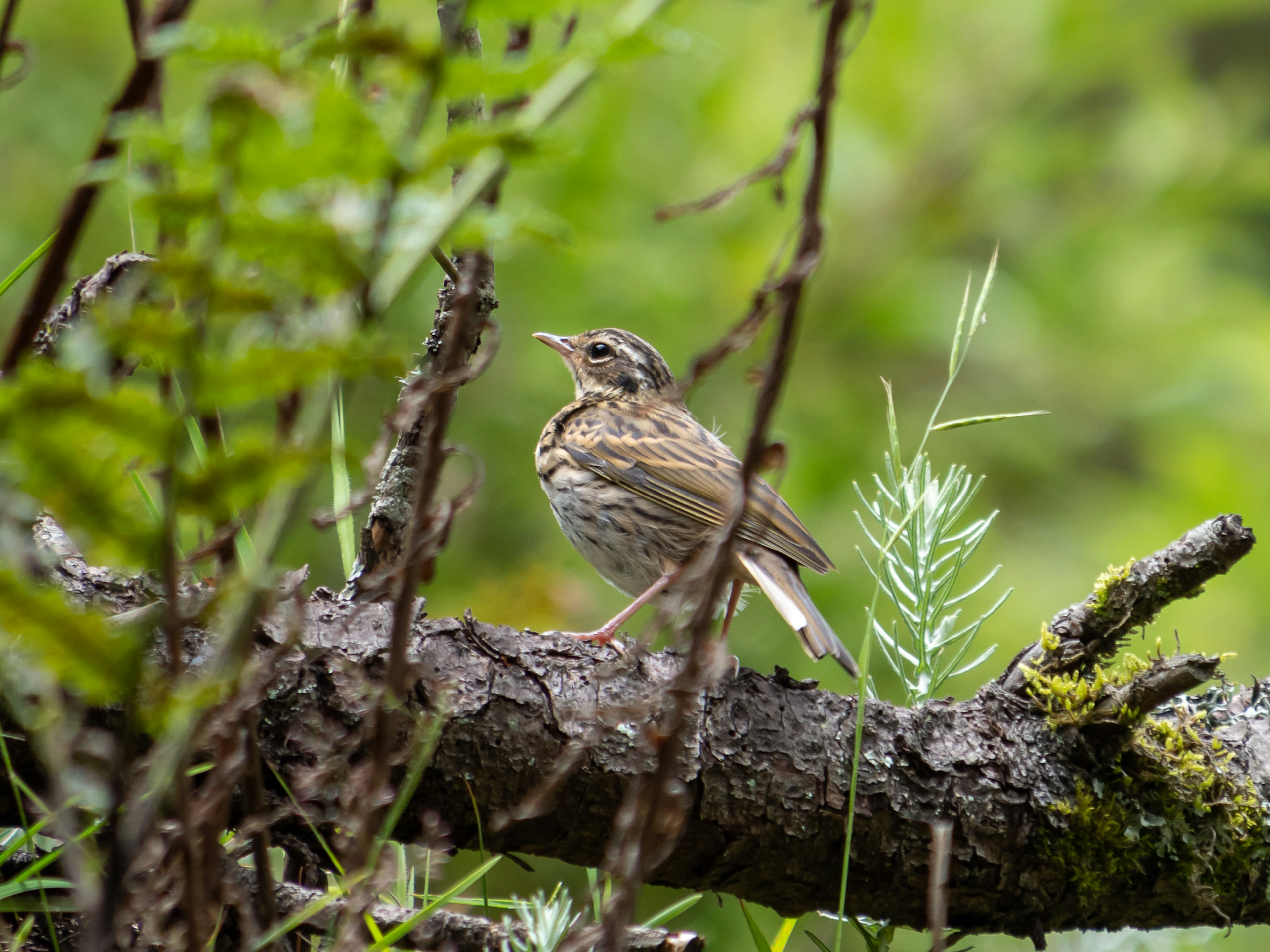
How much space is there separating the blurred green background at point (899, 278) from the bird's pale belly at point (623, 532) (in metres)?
0.78

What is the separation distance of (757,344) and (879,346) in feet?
2.41

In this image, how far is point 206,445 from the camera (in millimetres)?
1473

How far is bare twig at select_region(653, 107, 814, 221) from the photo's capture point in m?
1.00

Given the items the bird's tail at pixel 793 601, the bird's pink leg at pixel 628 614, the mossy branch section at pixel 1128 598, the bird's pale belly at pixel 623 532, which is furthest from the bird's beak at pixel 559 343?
the mossy branch section at pixel 1128 598

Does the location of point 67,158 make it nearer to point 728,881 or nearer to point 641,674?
point 641,674

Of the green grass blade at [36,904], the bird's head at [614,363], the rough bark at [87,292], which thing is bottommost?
the green grass blade at [36,904]

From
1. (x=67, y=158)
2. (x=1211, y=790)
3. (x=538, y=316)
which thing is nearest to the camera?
(x=1211, y=790)

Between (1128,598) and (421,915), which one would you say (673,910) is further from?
(1128,598)

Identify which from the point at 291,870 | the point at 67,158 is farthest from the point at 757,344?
the point at 291,870

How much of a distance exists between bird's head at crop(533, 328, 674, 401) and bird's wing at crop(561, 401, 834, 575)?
0.41 meters

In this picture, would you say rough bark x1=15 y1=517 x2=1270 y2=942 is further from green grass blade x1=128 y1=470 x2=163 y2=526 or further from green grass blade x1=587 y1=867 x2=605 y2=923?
green grass blade x1=128 y1=470 x2=163 y2=526

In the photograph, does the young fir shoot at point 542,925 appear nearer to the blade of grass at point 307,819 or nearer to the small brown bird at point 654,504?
the blade of grass at point 307,819

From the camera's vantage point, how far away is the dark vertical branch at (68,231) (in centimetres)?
110

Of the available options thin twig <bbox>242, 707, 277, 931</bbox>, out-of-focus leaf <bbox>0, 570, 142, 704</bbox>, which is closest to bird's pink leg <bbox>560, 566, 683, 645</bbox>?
thin twig <bbox>242, 707, 277, 931</bbox>
